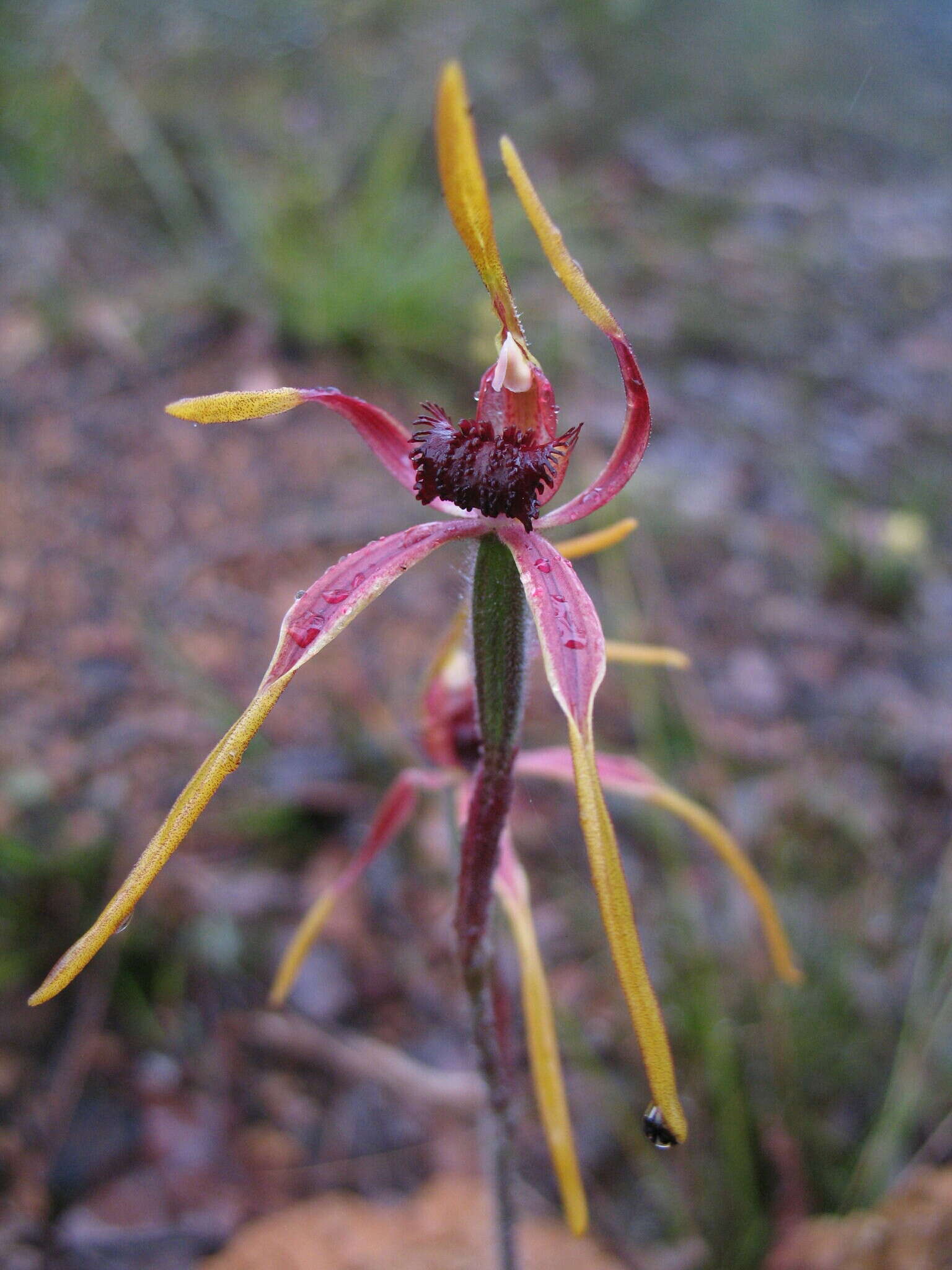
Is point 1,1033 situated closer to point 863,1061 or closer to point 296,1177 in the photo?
point 296,1177

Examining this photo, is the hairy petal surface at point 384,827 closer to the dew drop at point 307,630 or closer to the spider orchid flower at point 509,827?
the spider orchid flower at point 509,827

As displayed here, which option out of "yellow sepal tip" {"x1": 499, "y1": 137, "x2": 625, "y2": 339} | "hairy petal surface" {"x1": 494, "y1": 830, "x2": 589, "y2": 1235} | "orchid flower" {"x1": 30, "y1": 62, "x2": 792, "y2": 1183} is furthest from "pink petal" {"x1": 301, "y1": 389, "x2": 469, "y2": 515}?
"hairy petal surface" {"x1": 494, "y1": 830, "x2": 589, "y2": 1235}

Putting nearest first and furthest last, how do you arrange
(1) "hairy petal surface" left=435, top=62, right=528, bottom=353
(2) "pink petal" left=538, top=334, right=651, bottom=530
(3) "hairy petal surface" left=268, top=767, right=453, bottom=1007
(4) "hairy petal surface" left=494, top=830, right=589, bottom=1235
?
1. (1) "hairy petal surface" left=435, top=62, right=528, bottom=353
2. (2) "pink petal" left=538, top=334, right=651, bottom=530
3. (4) "hairy petal surface" left=494, top=830, right=589, bottom=1235
4. (3) "hairy petal surface" left=268, top=767, right=453, bottom=1007

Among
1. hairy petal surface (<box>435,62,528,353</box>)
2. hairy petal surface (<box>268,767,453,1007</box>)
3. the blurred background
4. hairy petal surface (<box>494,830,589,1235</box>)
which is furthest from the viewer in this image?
the blurred background

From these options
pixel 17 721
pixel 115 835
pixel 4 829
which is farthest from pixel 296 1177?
pixel 17 721

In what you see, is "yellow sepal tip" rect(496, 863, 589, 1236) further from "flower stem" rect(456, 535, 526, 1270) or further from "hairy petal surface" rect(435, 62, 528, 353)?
"hairy petal surface" rect(435, 62, 528, 353)

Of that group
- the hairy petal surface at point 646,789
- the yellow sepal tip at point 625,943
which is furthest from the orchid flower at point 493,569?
the hairy petal surface at point 646,789

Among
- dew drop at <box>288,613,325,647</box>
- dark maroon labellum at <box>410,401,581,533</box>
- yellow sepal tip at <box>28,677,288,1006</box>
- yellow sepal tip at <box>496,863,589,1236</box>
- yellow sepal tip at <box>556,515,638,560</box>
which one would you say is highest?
dark maroon labellum at <box>410,401,581,533</box>
